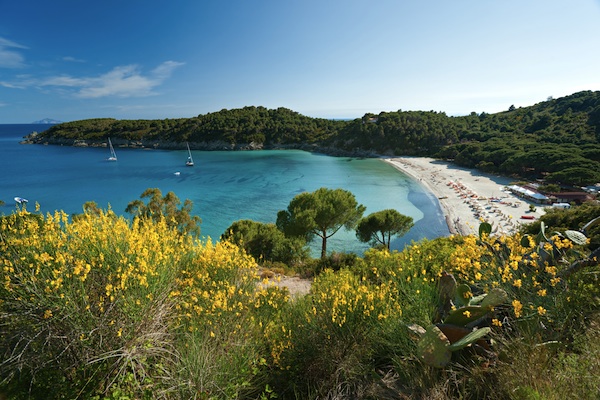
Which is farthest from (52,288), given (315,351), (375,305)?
(375,305)

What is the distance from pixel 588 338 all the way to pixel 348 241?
88.6 ft

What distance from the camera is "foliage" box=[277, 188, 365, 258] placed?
61.6 feet

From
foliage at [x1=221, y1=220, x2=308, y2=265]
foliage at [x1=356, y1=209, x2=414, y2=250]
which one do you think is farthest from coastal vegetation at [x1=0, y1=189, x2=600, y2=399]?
foliage at [x1=356, y1=209, x2=414, y2=250]

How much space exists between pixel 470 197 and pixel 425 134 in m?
54.0

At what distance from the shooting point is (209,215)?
37906mm

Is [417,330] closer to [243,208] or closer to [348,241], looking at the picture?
[348,241]

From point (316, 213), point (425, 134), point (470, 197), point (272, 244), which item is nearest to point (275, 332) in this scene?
point (316, 213)

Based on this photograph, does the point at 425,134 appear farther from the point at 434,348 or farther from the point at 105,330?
the point at 105,330

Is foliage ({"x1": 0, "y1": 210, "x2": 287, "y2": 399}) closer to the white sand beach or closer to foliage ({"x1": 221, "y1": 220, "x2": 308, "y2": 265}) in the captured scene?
foliage ({"x1": 221, "y1": 220, "x2": 308, "y2": 265})

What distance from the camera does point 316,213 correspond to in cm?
1942

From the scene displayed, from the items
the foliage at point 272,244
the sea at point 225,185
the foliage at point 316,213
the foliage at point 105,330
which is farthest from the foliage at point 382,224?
the foliage at point 105,330

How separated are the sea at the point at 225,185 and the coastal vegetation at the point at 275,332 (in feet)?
59.5

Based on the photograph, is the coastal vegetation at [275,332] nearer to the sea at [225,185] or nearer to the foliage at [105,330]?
the foliage at [105,330]

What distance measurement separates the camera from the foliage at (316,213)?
18781 millimetres
